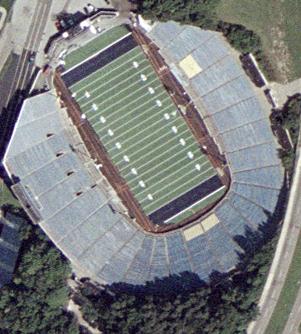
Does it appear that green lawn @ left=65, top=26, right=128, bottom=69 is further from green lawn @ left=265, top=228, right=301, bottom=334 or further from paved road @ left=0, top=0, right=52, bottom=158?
green lawn @ left=265, top=228, right=301, bottom=334

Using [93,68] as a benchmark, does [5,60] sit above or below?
above

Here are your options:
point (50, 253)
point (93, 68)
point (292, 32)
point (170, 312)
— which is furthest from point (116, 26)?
point (170, 312)

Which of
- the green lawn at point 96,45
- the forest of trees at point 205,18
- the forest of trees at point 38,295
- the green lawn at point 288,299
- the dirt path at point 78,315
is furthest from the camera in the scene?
the green lawn at point 96,45

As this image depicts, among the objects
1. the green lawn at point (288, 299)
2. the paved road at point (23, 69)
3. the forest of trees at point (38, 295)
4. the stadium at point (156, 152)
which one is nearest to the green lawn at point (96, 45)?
the stadium at point (156, 152)

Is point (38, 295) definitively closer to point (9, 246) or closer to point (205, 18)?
point (9, 246)

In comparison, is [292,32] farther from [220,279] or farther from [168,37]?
[220,279]

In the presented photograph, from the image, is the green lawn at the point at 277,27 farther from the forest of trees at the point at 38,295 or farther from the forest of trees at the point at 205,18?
the forest of trees at the point at 38,295

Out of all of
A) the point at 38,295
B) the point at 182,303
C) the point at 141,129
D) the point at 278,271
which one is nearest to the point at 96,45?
the point at 141,129
